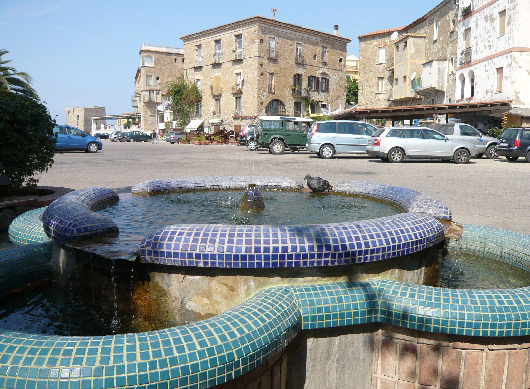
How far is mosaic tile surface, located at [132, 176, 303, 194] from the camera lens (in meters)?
6.02

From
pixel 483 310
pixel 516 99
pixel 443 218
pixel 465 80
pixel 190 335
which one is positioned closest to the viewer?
pixel 190 335

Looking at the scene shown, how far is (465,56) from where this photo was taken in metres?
31.0

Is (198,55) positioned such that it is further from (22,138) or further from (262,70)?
(22,138)

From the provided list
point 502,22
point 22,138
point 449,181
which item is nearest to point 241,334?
point 22,138

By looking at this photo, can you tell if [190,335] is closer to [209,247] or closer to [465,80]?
[209,247]

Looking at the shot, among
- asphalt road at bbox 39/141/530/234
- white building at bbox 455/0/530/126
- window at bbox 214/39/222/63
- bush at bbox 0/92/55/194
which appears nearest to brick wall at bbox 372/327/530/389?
asphalt road at bbox 39/141/530/234

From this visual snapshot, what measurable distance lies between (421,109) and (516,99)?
17.5 ft

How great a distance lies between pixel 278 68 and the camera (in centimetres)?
4538

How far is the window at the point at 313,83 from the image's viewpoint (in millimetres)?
48719

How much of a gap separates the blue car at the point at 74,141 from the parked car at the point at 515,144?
21070 mm

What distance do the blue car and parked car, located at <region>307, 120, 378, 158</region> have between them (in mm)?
13452

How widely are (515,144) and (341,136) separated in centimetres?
724

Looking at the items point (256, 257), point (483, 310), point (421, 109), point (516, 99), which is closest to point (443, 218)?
point (483, 310)

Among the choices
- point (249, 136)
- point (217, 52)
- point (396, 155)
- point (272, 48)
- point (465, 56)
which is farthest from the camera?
point (217, 52)
